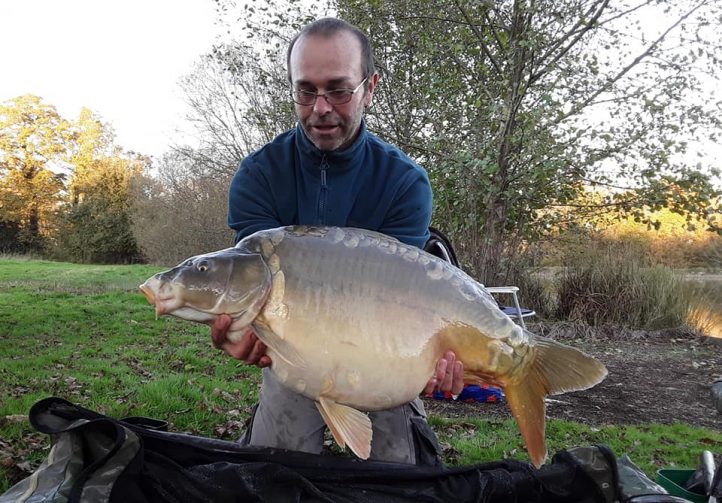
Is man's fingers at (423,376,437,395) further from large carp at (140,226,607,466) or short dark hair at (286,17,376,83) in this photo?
short dark hair at (286,17,376,83)

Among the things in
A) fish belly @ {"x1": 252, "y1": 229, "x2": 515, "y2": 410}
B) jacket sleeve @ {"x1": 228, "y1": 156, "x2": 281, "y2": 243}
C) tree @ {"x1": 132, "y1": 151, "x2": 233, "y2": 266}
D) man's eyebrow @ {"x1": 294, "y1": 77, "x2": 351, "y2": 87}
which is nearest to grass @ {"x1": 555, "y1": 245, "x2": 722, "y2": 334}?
jacket sleeve @ {"x1": 228, "y1": 156, "x2": 281, "y2": 243}

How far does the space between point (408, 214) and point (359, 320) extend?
669mm

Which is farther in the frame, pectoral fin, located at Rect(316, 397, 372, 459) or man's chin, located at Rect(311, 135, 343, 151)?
man's chin, located at Rect(311, 135, 343, 151)

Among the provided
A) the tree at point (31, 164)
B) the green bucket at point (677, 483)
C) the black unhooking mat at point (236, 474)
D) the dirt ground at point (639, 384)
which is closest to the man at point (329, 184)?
the black unhooking mat at point (236, 474)

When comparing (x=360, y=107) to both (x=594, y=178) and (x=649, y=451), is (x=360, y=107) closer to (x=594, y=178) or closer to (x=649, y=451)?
(x=649, y=451)

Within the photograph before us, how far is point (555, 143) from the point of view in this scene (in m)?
5.00

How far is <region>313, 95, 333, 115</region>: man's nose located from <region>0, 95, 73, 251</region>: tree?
23.5 m

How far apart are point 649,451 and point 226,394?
7.15 feet

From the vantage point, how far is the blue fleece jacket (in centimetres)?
179

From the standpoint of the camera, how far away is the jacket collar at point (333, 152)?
1.79 metres

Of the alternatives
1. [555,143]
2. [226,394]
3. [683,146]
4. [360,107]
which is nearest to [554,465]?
[360,107]

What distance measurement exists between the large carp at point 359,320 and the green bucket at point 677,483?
0.74m

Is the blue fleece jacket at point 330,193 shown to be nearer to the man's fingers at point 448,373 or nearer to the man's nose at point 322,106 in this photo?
the man's nose at point 322,106

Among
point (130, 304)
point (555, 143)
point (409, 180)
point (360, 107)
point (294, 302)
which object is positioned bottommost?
point (130, 304)
